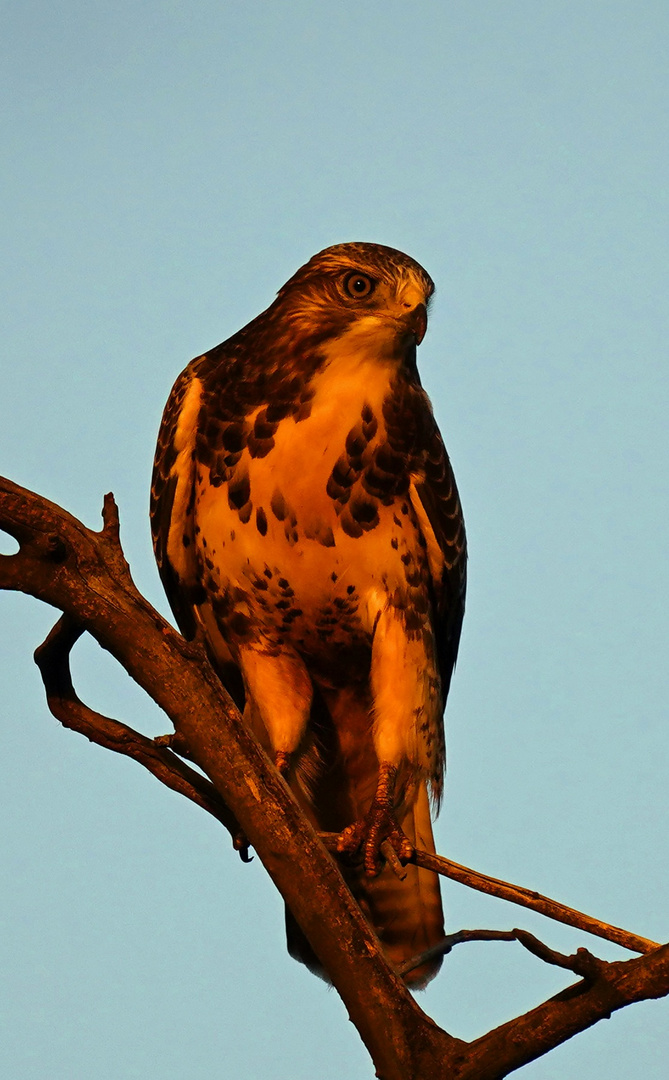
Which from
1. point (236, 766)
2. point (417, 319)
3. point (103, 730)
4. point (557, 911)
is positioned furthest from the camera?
point (417, 319)

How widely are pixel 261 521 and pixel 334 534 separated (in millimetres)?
279

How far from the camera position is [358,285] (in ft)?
16.4

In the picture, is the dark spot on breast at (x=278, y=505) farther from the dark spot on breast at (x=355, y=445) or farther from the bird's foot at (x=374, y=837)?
the bird's foot at (x=374, y=837)

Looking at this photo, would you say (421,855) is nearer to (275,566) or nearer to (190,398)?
(275,566)

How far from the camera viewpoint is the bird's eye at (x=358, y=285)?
16.3 ft

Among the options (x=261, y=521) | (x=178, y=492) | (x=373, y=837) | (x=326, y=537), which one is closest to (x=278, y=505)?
(x=261, y=521)

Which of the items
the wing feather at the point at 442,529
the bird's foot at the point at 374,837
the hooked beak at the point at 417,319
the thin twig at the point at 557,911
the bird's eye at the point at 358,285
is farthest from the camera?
the wing feather at the point at 442,529

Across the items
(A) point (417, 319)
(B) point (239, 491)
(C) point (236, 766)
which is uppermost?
(A) point (417, 319)

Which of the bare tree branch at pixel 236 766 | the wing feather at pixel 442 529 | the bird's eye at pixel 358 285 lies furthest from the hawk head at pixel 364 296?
the bare tree branch at pixel 236 766

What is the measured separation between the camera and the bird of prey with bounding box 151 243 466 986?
497cm

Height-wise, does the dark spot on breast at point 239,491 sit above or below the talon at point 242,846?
above

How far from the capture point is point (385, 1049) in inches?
134

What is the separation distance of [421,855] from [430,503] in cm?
183

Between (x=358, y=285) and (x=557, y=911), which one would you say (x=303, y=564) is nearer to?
(x=358, y=285)
